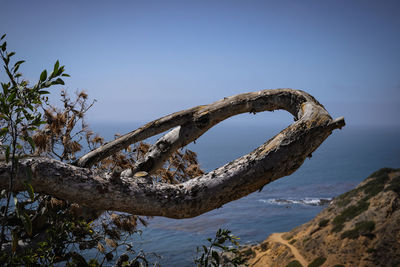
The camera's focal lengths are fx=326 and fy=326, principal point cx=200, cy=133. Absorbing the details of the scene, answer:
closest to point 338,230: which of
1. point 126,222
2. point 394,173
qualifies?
point 394,173

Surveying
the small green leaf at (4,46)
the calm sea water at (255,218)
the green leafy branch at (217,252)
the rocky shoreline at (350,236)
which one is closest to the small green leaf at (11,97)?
the small green leaf at (4,46)

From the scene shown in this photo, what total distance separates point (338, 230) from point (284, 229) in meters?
18.0

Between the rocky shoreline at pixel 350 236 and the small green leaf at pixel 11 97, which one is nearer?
the small green leaf at pixel 11 97

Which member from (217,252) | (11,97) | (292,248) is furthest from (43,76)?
(292,248)

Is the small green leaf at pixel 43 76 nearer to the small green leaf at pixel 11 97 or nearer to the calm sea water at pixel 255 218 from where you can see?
the small green leaf at pixel 11 97

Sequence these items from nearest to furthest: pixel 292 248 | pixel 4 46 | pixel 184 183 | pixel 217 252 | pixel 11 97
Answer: pixel 11 97
pixel 4 46
pixel 184 183
pixel 217 252
pixel 292 248

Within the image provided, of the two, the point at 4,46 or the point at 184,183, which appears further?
the point at 184,183

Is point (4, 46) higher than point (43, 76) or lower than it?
higher

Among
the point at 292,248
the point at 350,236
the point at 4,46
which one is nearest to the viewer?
the point at 4,46

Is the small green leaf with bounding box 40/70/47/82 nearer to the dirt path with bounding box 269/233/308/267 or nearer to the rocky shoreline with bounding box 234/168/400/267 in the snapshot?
the rocky shoreline with bounding box 234/168/400/267

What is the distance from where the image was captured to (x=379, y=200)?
2820 centimetres

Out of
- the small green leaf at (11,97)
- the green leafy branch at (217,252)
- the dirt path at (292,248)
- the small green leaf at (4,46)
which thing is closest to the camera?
the small green leaf at (11,97)

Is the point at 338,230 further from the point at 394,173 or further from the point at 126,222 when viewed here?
the point at 126,222

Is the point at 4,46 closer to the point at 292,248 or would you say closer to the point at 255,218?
the point at 292,248
